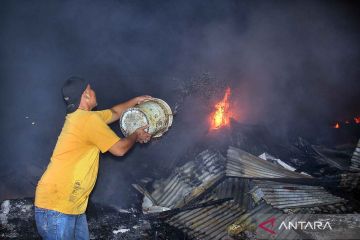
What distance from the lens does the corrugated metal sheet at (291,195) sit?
5266 millimetres

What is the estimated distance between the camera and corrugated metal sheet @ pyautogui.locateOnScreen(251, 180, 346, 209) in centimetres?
527

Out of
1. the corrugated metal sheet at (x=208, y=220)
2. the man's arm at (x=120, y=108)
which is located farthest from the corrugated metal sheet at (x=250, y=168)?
the man's arm at (x=120, y=108)

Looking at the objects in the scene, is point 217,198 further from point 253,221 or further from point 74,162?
point 74,162

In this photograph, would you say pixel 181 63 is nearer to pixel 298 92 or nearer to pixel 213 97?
pixel 213 97

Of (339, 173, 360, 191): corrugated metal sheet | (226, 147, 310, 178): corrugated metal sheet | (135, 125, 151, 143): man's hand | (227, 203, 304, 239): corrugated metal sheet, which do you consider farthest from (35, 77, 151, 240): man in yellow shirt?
(339, 173, 360, 191): corrugated metal sheet

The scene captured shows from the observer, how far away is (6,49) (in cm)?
848

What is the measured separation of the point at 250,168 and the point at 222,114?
3.05 m

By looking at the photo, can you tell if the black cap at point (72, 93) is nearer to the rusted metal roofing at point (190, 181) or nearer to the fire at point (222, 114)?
the rusted metal roofing at point (190, 181)

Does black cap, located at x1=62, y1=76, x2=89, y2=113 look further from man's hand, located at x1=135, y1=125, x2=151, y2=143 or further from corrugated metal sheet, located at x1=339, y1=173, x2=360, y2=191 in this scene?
corrugated metal sheet, located at x1=339, y1=173, x2=360, y2=191

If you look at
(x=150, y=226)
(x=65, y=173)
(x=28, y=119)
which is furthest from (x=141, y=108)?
(x=28, y=119)

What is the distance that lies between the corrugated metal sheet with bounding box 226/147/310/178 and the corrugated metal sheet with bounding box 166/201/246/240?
0.61 m

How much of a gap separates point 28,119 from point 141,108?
19.4 feet

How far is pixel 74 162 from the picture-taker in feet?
11.3

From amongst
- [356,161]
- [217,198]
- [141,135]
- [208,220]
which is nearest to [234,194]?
[217,198]
